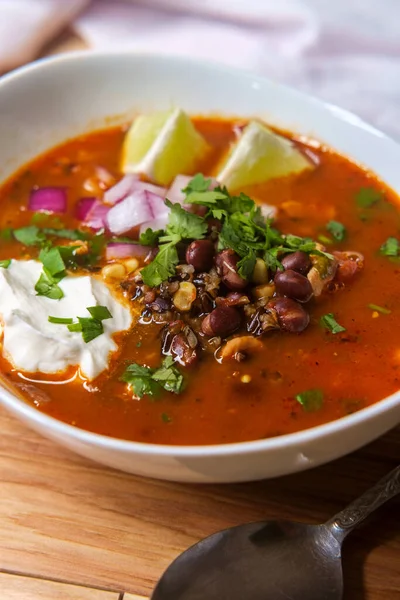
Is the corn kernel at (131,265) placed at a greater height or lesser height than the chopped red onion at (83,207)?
greater

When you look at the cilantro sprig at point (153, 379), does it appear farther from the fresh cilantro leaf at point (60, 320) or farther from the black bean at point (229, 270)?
the black bean at point (229, 270)

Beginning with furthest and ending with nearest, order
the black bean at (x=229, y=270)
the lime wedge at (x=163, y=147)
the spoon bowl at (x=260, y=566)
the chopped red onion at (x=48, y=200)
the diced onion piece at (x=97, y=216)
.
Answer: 1. the lime wedge at (x=163, y=147)
2. the chopped red onion at (x=48, y=200)
3. the diced onion piece at (x=97, y=216)
4. the black bean at (x=229, y=270)
5. the spoon bowl at (x=260, y=566)

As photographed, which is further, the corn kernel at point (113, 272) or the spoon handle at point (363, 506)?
the corn kernel at point (113, 272)

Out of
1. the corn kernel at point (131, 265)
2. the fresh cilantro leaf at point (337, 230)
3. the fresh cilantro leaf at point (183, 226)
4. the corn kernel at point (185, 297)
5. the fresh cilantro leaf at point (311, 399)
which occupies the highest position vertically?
the fresh cilantro leaf at point (337, 230)

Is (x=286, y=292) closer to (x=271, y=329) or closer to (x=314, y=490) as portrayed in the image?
(x=271, y=329)

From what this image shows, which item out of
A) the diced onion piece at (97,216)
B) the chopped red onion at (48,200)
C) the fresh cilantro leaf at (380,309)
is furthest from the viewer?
the chopped red onion at (48,200)

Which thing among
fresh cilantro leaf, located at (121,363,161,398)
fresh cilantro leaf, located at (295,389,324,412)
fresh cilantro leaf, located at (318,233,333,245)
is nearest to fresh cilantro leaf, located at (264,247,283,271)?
fresh cilantro leaf, located at (318,233,333,245)

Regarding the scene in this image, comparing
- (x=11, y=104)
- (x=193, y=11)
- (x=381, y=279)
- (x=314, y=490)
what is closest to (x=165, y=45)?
(x=193, y=11)

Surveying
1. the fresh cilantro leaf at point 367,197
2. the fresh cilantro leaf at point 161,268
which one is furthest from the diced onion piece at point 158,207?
the fresh cilantro leaf at point 367,197
